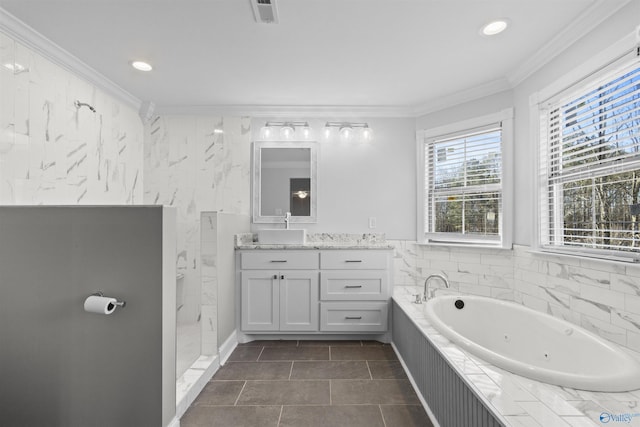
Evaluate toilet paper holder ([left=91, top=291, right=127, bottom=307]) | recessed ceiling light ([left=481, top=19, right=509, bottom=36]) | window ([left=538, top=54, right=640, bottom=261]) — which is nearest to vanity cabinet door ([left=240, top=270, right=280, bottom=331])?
toilet paper holder ([left=91, top=291, right=127, bottom=307])

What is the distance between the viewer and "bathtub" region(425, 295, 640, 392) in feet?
4.30

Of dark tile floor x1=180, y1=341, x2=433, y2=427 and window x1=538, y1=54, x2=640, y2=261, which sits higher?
window x1=538, y1=54, x2=640, y2=261

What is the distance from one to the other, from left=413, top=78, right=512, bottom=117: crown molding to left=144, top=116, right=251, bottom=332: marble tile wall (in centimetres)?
203

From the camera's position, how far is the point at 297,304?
294cm

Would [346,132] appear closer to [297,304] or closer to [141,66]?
[297,304]

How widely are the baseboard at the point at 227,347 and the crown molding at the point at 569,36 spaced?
3.25 metres

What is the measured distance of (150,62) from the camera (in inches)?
97.7

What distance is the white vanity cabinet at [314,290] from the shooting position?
2.93 meters

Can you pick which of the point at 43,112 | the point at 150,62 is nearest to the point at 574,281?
the point at 150,62

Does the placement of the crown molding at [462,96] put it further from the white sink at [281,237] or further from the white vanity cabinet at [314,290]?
the white sink at [281,237]

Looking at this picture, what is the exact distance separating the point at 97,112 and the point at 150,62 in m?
0.75

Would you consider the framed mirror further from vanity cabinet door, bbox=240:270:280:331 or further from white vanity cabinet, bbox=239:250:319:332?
vanity cabinet door, bbox=240:270:280:331

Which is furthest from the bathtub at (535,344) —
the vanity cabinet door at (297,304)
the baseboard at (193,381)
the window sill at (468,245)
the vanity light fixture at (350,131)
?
the vanity light fixture at (350,131)

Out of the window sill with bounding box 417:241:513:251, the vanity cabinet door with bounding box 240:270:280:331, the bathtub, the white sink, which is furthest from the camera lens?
the white sink
